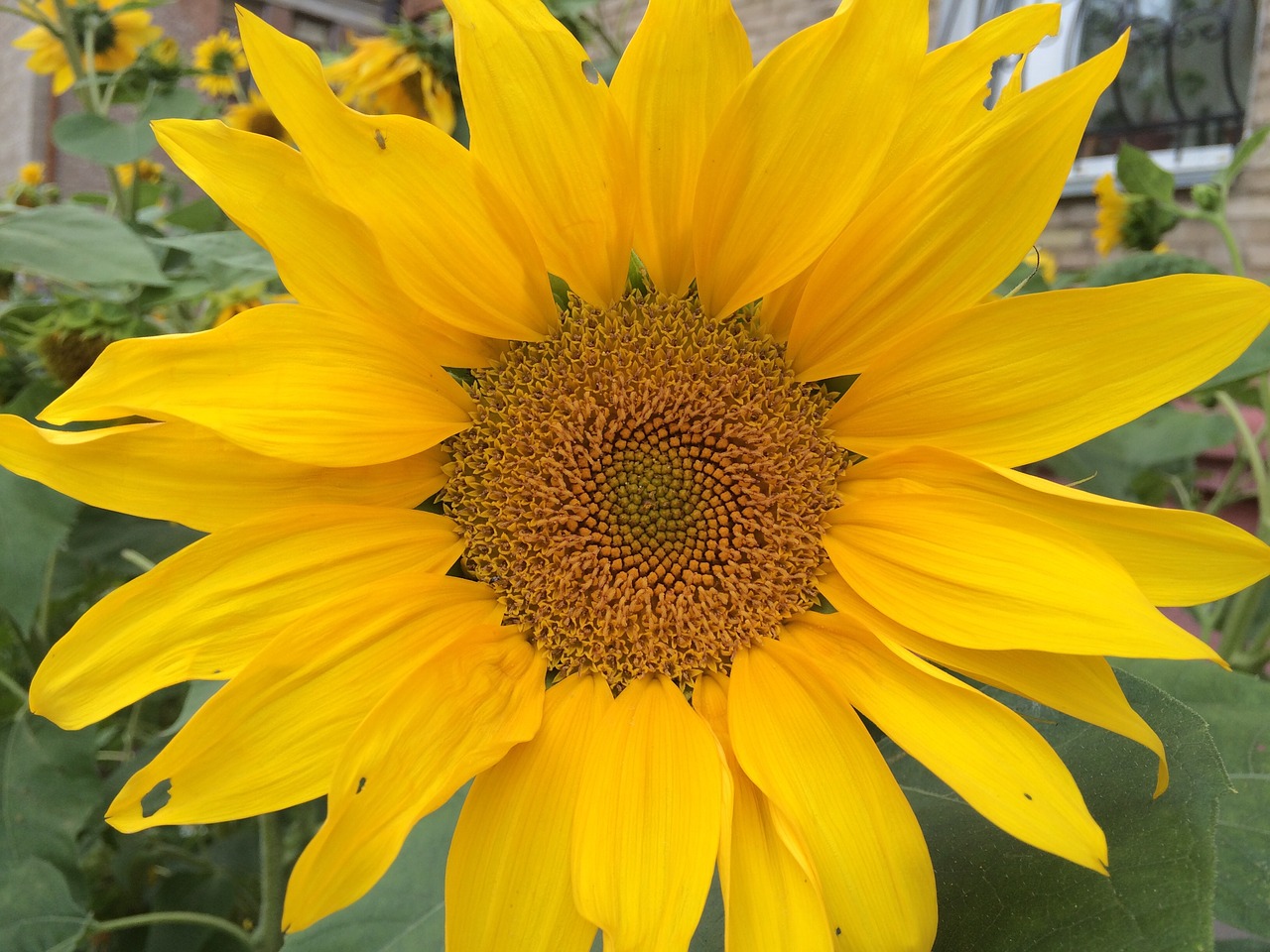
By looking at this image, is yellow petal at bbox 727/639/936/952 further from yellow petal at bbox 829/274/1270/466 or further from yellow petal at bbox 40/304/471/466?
yellow petal at bbox 40/304/471/466

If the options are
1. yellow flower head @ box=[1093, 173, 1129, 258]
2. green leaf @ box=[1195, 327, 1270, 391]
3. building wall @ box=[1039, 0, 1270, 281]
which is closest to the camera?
green leaf @ box=[1195, 327, 1270, 391]

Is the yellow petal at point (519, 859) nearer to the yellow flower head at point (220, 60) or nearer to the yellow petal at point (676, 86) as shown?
the yellow petal at point (676, 86)

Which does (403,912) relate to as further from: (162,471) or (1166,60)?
(1166,60)

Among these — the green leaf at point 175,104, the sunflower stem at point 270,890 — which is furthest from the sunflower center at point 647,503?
the green leaf at point 175,104

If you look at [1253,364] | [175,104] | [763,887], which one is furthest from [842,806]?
[175,104]

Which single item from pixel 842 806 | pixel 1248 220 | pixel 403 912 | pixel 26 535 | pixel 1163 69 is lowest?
pixel 403 912

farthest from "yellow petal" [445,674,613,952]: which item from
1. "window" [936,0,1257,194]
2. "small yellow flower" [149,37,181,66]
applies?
"window" [936,0,1257,194]
